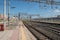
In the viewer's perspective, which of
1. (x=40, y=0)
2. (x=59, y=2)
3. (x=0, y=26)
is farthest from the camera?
(x=0, y=26)

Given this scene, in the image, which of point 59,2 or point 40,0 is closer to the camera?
point 40,0

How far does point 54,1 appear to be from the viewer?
26359 mm

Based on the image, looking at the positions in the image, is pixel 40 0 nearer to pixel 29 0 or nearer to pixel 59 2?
pixel 29 0

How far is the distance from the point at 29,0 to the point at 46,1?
2.42 m

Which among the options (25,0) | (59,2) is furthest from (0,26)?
(59,2)

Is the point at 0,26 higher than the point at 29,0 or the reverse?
the reverse

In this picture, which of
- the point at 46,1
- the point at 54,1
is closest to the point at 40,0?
the point at 46,1

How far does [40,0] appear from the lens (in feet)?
80.3

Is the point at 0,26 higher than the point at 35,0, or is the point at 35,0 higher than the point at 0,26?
the point at 35,0

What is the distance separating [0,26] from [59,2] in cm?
1338

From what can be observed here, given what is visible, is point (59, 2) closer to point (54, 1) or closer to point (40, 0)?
point (54, 1)

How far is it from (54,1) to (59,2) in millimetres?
740

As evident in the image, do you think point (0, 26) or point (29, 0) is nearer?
point (29, 0)

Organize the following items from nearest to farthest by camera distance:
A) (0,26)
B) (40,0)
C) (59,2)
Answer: (40,0)
(59,2)
(0,26)
